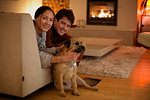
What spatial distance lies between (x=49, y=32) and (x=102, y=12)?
452 cm

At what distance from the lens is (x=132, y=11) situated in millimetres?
6254

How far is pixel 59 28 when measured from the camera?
2.43 metres

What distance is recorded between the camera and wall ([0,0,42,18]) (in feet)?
20.8

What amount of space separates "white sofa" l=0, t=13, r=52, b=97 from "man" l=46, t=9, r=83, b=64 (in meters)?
0.42

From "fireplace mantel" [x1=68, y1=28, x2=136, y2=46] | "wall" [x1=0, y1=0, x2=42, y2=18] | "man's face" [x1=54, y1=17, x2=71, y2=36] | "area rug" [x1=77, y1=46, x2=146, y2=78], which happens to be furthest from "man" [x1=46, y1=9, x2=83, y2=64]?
"wall" [x1=0, y1=0, x2=42, y2=18]

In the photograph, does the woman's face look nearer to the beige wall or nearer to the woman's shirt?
the woman's shirt

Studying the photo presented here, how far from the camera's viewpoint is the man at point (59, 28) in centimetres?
232

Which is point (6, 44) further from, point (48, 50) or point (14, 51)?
point (48, 50)

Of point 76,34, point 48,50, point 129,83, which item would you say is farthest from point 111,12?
point 48,50

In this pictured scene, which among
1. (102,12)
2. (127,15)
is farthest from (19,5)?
(127,15)

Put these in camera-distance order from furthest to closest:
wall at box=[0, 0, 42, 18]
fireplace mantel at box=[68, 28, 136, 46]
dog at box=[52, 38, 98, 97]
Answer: wall at box=[0, 0, 42, 18]
fireplace mantel at box=[68, 28, 136, 46]
dog at box=[52, 38, 98, 97]

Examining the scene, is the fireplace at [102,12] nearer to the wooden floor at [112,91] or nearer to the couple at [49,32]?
Answer: the wooden floor at [112,91]

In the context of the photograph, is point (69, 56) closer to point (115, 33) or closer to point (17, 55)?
point (17, 55)

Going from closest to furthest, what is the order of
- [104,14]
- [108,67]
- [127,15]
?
[108,67] < [127,15] < [104,14]
